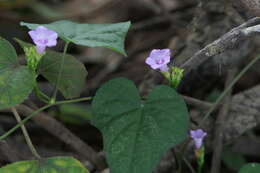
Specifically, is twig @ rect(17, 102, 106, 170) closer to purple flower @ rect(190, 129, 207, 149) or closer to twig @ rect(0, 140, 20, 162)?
twig @ rect(0, 140, 20, 162)

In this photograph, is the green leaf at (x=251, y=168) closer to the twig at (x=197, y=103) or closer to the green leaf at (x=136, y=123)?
the green leaf at (x=136, y=123)

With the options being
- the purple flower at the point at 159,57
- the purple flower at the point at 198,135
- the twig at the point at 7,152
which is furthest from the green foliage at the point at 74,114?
the purple flower at the point at 159,57

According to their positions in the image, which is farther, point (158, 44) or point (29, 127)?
point (158, 44)

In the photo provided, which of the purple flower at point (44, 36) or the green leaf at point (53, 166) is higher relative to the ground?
the purple flower at point (44, 36)

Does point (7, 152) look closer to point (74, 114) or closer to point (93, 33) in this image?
point (93, 33)

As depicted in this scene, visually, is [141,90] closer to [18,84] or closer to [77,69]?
[77,69]

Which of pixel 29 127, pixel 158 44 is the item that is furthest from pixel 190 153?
pixel 158 44
